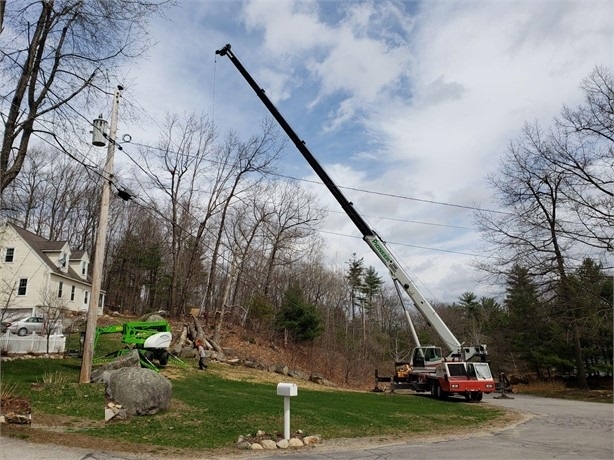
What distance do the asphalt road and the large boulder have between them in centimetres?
Result: 287

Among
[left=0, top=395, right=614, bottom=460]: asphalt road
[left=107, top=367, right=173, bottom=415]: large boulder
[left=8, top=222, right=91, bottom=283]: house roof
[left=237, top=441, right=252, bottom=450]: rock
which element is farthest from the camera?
[left=8, top=222, right=91, bottom=283]: house roof

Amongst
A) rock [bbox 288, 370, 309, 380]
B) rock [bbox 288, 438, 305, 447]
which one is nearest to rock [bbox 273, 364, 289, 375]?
rock [bbox 288, 370, 309, 380]

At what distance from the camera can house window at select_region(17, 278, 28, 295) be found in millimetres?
35000

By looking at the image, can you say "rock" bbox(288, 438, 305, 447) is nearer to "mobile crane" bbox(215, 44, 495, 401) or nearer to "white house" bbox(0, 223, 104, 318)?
"mobile crane" bbox(215, 44, 495, 401)

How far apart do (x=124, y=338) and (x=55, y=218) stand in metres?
35.1

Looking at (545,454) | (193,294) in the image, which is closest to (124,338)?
(545,454)

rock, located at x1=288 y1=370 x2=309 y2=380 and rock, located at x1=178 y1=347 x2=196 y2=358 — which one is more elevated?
rock, located at x1=178 y1=347 x2=196 y2=358

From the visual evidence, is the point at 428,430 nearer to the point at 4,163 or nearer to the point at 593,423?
the point at 593,423

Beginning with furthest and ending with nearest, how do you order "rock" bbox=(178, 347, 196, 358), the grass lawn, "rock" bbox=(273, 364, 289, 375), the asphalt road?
"rock" bbox=(273, 364, 289, 375) → "rock" bbox=(178, 347, 196, 358) → the grass lawn → the asphalt road

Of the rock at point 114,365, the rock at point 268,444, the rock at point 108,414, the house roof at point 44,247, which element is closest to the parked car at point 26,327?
the house roof at point 44,247

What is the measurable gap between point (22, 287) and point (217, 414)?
99.9ft

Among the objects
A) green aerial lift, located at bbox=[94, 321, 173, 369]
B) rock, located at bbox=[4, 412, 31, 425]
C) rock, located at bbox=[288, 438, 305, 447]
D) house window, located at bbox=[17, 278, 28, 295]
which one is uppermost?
house window, located at bbox=[17, 278, 28, 295]

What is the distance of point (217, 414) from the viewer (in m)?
11.5

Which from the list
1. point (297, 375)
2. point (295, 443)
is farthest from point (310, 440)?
point (297, 375)
